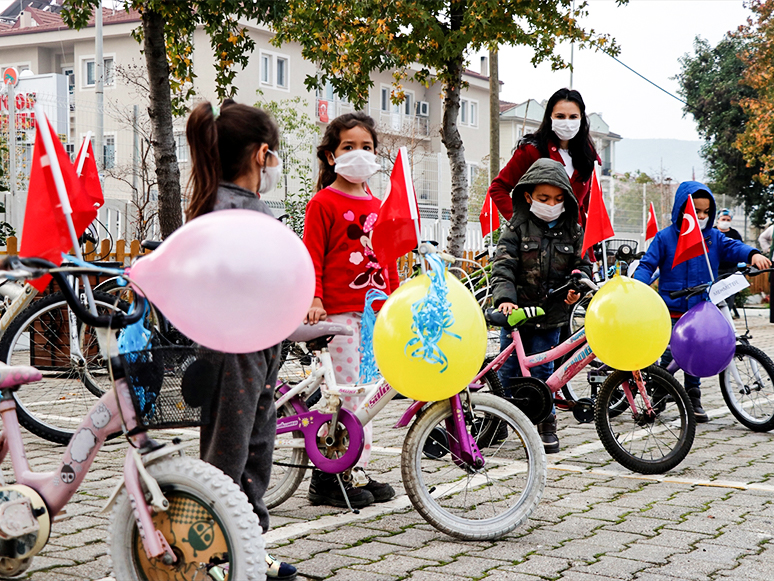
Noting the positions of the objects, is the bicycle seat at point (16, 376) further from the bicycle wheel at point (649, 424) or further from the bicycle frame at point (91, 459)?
the bicycle wheel at point (649, 424)

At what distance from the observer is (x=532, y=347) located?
19.2 ft

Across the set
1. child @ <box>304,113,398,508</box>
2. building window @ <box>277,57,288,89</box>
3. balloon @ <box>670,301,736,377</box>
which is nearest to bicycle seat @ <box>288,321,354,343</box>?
child @ <box>304,113,398,508</box>

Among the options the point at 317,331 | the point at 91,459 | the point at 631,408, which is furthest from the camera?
the point at 631,408

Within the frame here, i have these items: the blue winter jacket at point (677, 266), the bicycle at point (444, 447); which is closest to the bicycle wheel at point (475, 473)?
the bicycle at point (444, 447)

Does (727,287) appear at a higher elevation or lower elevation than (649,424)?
higher

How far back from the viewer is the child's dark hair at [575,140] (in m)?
6.20

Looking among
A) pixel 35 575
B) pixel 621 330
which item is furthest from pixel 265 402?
pixel 621 330

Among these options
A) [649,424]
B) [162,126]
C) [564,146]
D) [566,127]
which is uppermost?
[162,126]

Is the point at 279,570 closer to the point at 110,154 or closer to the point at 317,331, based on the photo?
the point at 317,331

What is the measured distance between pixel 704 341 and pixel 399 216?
3094 mm

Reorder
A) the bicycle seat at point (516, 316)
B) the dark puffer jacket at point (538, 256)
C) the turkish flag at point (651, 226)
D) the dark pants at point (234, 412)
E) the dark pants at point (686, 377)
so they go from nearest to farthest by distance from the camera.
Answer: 1. the dark pants at point (234, 412)
2. the bicycle seat at point (516, 316)
3. the dark puffer jacket at point (538, 256)
4. the dark pants at point (686, 377)
5. the turkish flag at point (651, 226)

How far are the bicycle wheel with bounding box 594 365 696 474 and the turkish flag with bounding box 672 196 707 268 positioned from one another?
4.52 feet

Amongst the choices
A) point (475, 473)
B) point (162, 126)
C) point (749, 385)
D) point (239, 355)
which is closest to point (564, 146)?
point (749, 385)

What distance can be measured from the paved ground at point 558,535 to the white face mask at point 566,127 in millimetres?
2188
